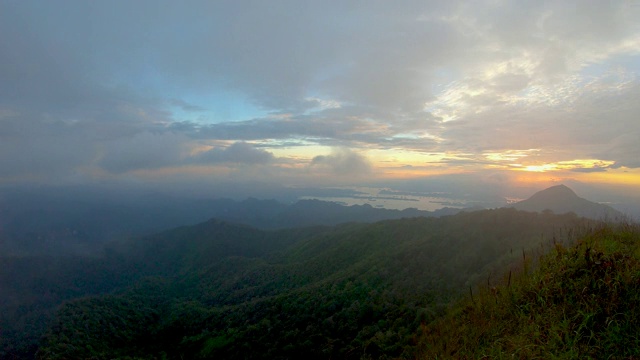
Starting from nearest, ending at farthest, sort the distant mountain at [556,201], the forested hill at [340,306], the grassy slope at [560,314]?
the grassy slope at [560,314] → the forested hill at [340,306] → the distant mountain at [556,201]

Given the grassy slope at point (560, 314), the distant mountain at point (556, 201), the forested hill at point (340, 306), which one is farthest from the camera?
the distant mountain at point (556, 201)

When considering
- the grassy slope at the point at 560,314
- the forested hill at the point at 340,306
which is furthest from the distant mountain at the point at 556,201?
the grassy slope at the point at 560,314

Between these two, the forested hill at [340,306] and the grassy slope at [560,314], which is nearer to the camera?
the grassy slope at [560,314]

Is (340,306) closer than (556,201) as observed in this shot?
Yes

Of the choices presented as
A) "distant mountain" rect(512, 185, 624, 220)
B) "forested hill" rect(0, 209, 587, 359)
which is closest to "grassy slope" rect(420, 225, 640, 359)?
"forested hill" rect(0, 209, 587, 359)

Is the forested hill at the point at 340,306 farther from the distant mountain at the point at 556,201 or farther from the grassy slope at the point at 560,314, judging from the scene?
the distant mountain at the point at 556,201

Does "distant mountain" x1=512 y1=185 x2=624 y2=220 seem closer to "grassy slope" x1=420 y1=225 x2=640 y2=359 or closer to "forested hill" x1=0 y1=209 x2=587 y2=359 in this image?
"forested hill" x1=0 y1=209 x2=587 y2=359

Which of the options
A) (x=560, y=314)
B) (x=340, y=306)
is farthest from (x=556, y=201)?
(x=560, y=314)

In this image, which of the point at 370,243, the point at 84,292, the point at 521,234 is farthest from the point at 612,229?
the point at 84,292

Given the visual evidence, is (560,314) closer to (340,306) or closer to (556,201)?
(340,306)
